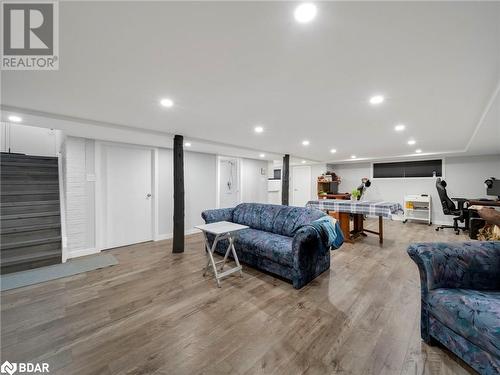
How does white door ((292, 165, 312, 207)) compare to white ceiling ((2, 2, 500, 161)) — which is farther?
white door ((292, 165, 312, 207))

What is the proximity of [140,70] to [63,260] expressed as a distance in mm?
3364

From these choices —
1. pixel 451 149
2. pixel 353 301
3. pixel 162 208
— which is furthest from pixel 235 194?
pixel 451 149

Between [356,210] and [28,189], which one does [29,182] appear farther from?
[356,210]

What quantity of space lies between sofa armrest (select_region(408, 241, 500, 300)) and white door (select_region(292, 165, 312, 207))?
22.7ft

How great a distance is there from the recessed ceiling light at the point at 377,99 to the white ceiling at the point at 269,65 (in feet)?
0.19

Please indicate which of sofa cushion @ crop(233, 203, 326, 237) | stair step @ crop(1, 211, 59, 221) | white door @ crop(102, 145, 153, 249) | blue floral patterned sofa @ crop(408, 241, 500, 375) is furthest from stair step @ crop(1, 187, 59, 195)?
blue floral patterned sofa @ crop(408, 241, 500, 375)

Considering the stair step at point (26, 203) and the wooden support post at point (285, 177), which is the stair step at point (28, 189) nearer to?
the stair step at point (26, 203)

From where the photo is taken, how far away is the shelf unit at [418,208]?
624cm

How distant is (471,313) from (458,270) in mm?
393

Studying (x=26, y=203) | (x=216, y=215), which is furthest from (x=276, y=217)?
(x=26, y=203)

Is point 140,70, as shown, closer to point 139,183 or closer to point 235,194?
point 139,183

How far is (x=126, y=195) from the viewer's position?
13.6ft

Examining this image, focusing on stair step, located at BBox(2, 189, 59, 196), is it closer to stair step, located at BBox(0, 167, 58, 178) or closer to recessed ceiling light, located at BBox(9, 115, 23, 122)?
stair step, located at BBox(0, 167, 58, 178)

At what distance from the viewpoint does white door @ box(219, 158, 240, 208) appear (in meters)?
6.53
